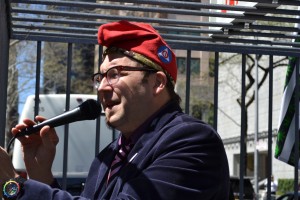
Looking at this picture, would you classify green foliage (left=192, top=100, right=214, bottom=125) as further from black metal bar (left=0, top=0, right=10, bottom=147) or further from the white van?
black metal bar (left=0, top=0, right=10, bottom=147)

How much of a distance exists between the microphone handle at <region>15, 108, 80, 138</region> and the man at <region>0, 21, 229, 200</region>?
2cm

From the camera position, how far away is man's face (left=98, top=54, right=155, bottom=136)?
3189 mm

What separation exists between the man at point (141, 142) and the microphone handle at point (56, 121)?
0.02 m

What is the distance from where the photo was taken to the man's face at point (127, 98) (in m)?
3.19

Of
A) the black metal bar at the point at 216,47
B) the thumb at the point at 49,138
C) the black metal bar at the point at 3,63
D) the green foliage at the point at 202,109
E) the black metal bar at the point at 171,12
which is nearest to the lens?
the thumb at the point at 49,138

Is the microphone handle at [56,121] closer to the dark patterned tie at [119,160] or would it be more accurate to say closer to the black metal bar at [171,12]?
the dark patterned tie at [119,160]

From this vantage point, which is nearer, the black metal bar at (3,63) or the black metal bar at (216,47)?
the black metal bar at (3,63)

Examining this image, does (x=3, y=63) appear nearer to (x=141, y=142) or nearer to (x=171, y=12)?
(x=171, y=12)

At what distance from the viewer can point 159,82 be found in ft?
10.8

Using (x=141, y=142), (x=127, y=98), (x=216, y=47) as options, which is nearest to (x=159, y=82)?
(x=127, y=98)

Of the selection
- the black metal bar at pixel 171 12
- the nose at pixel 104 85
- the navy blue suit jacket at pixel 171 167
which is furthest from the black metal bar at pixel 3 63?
the navy blue suit jacket at pixel 171 167

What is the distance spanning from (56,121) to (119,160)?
31 cm

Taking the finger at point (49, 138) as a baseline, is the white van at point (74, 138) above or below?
below

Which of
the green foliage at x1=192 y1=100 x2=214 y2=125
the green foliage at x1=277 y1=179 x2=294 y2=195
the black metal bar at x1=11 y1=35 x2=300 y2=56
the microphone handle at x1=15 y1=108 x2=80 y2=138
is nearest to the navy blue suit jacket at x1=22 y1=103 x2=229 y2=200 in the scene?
the microphone handle at x1=15 y1=108 x2=80 y2=138
